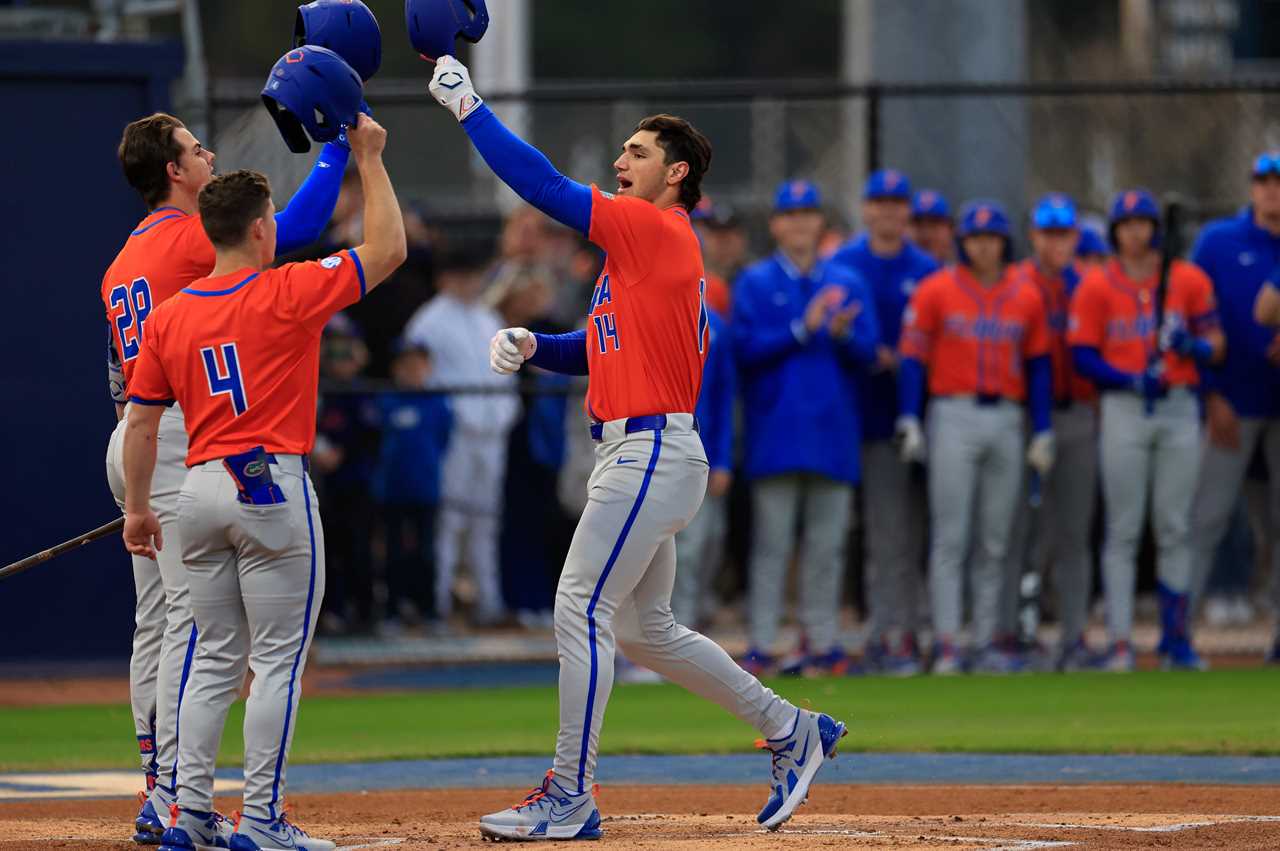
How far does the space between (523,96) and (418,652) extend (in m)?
3.28

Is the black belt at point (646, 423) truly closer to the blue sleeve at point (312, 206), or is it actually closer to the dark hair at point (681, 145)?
the dark hair at point (681, 145)

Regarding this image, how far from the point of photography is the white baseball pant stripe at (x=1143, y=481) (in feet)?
35.9

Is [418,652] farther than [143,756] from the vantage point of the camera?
Yes

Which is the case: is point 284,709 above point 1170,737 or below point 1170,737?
above

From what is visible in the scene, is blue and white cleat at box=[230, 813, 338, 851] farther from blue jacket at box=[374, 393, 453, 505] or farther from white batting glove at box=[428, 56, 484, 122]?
blue jacket at box=[374, 393, 453, 505]

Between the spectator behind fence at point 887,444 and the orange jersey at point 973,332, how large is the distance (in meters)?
0.31

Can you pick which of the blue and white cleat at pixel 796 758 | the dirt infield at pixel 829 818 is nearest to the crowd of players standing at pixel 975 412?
the dirt infield at pixel 829 818

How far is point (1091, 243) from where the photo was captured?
1182cm

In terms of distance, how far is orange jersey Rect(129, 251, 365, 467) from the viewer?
5.79m

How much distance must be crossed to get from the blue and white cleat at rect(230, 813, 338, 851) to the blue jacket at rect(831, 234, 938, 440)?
5.94 meters

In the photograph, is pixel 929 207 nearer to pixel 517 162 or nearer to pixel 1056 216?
pixel 1056 216

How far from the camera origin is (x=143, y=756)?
668 cm

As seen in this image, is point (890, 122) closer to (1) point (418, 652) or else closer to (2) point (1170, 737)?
(1) point (418, 652)

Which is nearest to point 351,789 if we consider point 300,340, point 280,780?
point 280,780
